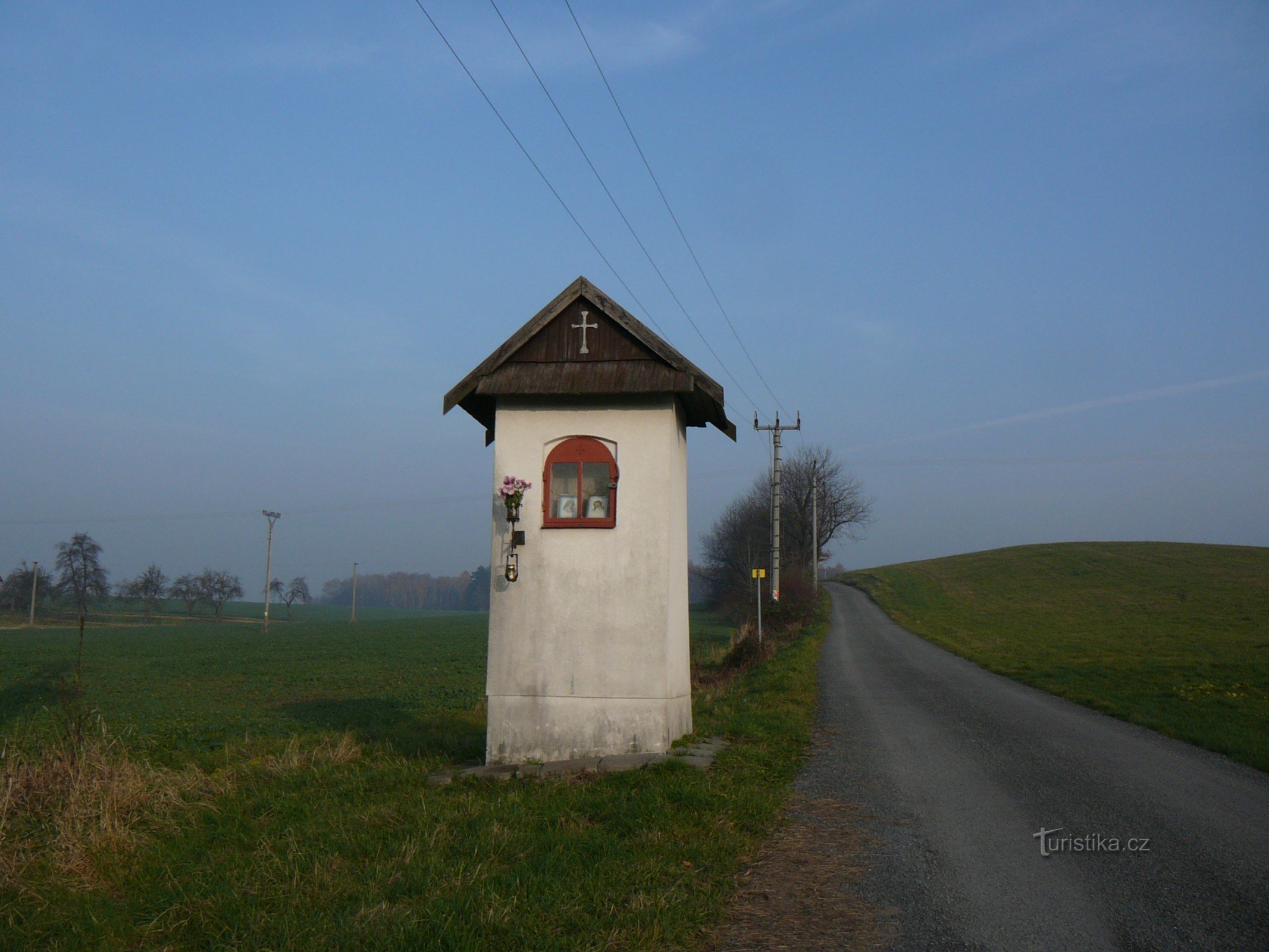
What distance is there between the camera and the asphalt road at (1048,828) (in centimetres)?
457

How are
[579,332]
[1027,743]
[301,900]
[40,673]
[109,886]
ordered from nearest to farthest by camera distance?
[301,900] → [109,886] → [579,332] → [1027,743] → [40,673]

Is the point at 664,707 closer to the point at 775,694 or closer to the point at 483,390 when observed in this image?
the point at 483,390

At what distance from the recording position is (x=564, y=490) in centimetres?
945

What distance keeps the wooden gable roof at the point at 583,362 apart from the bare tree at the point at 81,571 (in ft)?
287

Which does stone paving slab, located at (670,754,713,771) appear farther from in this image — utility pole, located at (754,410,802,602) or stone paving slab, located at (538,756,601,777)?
utility pole, located at (754,410,802,602)

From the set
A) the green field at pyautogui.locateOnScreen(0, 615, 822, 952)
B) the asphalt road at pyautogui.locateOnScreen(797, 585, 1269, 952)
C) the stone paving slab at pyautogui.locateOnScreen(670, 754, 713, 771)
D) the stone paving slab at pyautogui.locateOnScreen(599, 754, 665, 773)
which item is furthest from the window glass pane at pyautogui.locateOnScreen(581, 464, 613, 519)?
the asphalt road at pyautogui.locateOnScreen(797, 585, 1269, 952)

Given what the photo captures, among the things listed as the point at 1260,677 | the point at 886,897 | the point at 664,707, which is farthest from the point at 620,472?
the point at 1260,677

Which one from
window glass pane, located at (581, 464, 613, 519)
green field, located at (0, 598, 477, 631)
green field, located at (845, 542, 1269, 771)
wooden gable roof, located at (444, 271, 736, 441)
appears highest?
wooden gable roof, located at (444, 271, 736, 441)

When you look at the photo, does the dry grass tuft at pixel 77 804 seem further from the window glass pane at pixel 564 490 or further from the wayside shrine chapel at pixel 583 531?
the window glass pane at pixel 564 490

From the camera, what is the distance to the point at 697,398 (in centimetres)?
984

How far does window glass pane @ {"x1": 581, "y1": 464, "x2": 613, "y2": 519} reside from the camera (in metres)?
9.34

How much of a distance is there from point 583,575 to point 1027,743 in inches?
236

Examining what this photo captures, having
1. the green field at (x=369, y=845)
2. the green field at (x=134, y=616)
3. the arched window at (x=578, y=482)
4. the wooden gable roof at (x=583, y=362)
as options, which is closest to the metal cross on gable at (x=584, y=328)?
the wooden gable roof at (x=583, y=362)

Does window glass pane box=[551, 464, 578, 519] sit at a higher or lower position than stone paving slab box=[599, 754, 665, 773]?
higher
